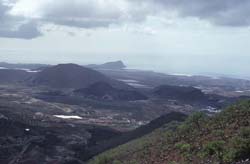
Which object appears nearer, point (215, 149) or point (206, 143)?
point (215, 149)

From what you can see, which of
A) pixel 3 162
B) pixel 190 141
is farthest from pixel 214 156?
pixel 3 162

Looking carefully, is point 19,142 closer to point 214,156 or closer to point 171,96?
point 214,156

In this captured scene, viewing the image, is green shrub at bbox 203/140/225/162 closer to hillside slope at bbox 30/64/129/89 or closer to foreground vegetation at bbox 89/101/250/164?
foreground vegetation at bbox 89/101/250/164

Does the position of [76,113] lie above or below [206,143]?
below

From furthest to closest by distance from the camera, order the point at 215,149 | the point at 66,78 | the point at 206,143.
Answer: the point at 66,78 → the point at 206,143 → the point at 215,149

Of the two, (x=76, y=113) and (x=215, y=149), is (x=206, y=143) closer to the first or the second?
(x=215, y=149)

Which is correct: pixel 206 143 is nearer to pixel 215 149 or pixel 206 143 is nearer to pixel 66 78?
pixel 215 149

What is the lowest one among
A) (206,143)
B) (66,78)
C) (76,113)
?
(76,113)

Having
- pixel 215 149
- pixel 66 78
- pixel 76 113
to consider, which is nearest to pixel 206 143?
pixel 215 149

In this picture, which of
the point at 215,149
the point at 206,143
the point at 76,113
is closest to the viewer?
the point at 215,149
